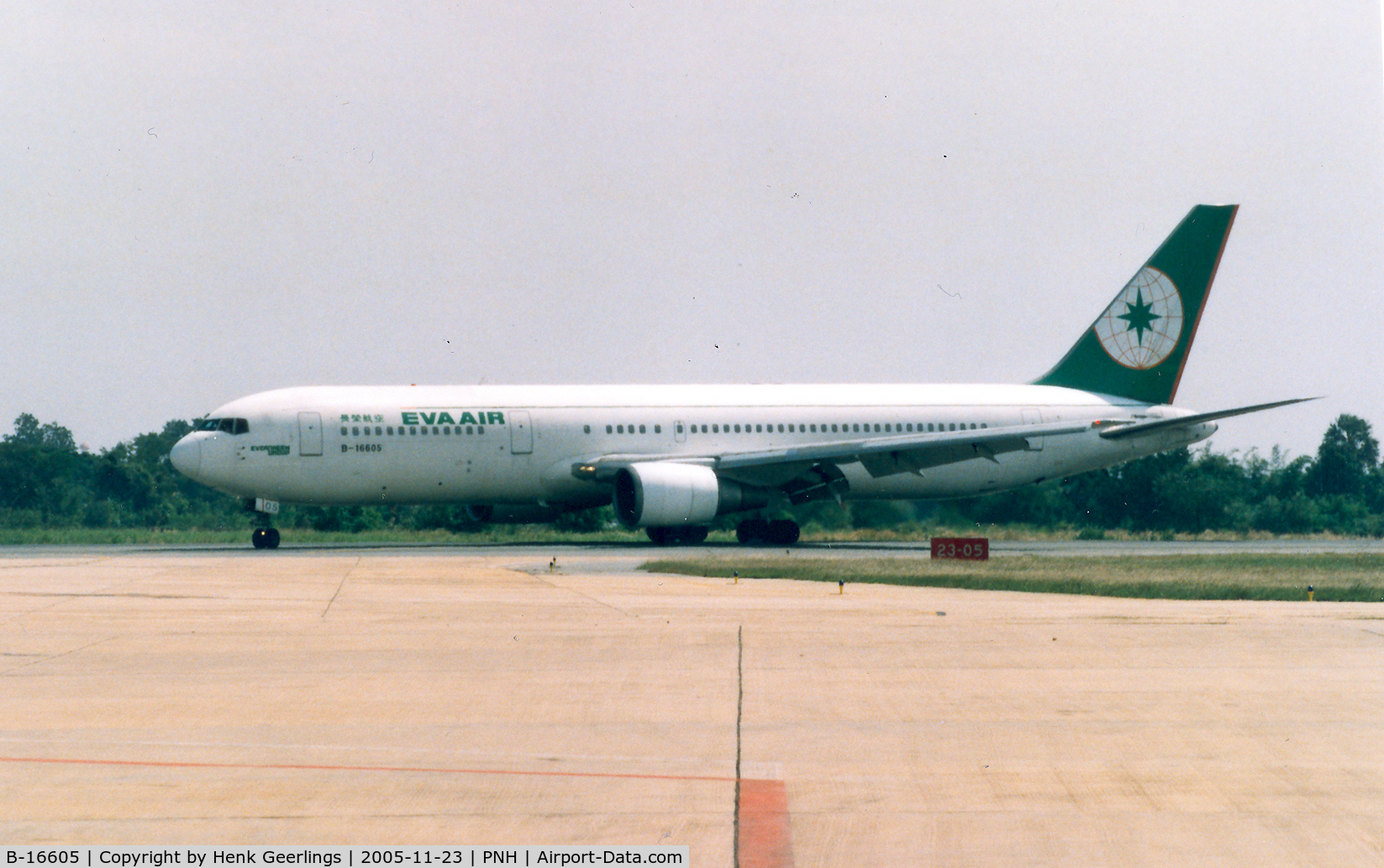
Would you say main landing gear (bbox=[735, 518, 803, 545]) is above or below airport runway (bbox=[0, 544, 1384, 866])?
above

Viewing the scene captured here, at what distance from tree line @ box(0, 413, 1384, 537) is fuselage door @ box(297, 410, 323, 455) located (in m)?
9.14

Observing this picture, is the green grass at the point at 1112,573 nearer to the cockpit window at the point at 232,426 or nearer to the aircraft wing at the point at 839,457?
the aircraft wing at the point at 839,457

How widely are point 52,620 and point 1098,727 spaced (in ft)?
35.3

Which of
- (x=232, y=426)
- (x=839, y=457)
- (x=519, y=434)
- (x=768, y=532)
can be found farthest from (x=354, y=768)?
(x=768, y=532)

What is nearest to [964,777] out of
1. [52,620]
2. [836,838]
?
[836,838]

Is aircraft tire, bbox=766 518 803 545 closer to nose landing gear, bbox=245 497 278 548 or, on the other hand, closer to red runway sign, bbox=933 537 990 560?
red runway sign, bbox=933 537 990 560

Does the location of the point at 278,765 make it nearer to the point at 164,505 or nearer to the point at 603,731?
the point at 603,731

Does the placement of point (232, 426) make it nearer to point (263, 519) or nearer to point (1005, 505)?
point (263, 519)

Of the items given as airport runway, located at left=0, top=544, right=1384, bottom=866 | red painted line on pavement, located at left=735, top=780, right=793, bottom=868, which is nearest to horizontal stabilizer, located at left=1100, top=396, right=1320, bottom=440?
airport runway, located at left=0, top=544, right=1384, bottom=866

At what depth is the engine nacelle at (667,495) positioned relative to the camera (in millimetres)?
32188

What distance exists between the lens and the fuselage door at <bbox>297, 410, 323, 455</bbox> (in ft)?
107

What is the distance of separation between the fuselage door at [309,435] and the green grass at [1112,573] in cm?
976
